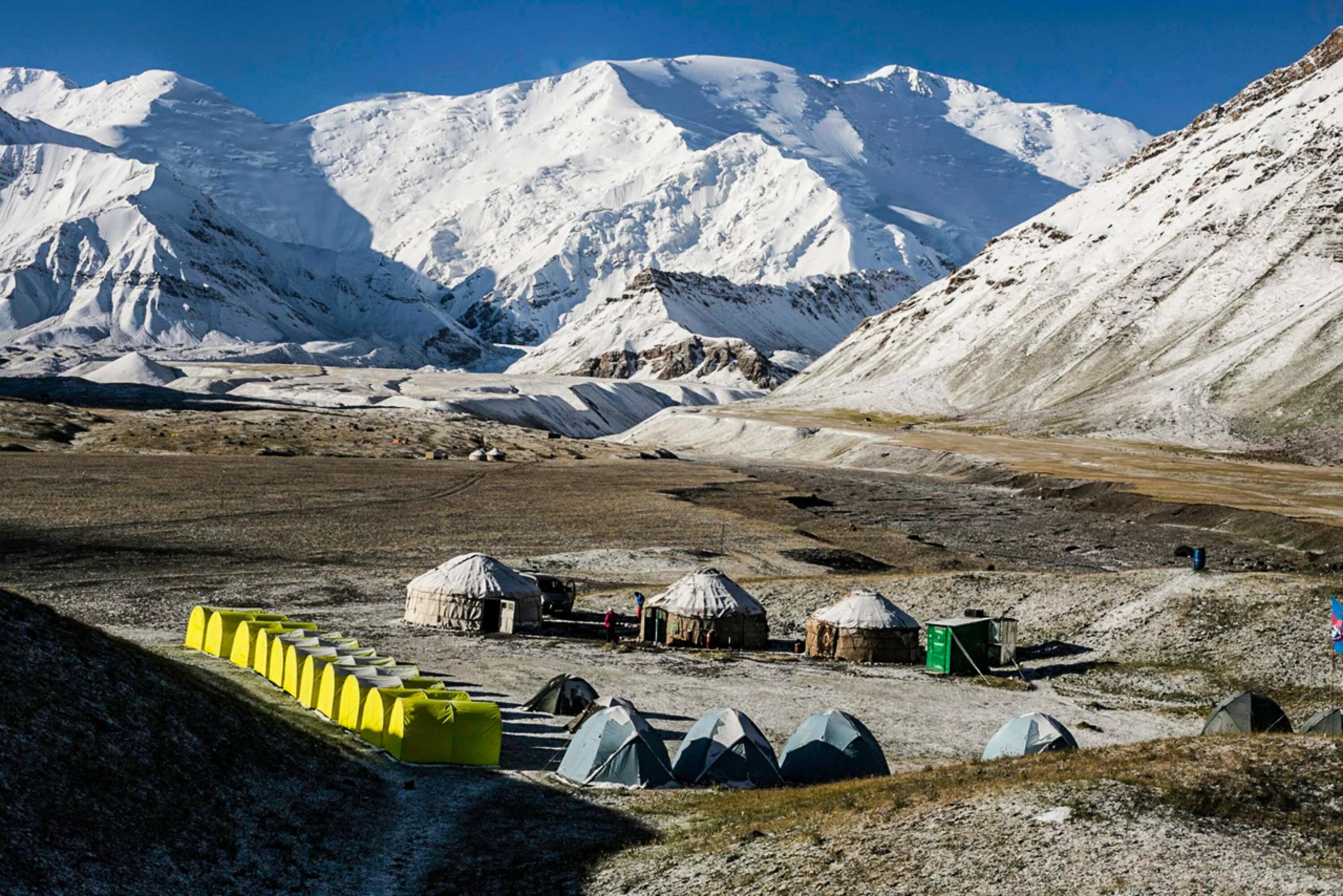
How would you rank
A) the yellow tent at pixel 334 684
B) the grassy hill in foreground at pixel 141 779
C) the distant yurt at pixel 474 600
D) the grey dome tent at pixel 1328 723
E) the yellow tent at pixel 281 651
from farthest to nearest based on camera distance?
the distant yurt at pixel 474 600 < the yellow tent at pixel 281 651 < the grey dome tent at pixel 1328 723 < the yellow tent at pixel 334 684 < the grassy hill in foreground at pixel 141 779

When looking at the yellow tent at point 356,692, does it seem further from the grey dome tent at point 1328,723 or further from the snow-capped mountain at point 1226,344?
the snow-capped mountain at point 1226,344

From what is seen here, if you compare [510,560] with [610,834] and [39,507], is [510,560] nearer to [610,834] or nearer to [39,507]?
[39,507]

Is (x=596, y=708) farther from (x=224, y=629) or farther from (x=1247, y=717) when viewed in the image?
(x=1247, y=717)

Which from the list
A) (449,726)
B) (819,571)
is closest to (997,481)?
(819,571)

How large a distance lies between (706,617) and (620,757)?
64.0 ft

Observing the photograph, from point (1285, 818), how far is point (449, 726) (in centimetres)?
1657

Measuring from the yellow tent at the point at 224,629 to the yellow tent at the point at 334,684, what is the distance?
279 inches

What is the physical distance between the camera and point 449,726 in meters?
28.6

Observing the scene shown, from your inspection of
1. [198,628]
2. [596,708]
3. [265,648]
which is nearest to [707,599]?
[596,708]

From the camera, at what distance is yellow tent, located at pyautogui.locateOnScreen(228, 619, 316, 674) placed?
3725 centimetres

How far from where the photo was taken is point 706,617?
47.1 meters

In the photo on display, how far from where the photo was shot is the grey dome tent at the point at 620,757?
90.5 feet

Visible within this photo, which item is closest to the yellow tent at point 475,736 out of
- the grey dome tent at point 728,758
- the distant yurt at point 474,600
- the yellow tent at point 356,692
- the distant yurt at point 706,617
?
the yellow tent at point 356,692

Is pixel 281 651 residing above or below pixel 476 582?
below
